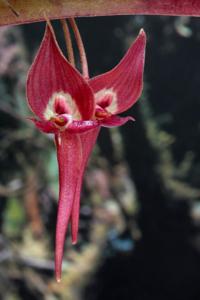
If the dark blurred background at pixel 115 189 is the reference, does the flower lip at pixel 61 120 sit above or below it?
above

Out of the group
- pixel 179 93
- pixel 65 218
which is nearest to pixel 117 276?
pixel 179 93

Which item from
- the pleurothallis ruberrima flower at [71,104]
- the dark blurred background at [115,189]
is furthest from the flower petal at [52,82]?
the dark blurred background at [115,189]

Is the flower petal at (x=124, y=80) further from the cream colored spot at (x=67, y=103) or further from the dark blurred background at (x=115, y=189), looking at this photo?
the dark blurred background at (x=115, y=189)

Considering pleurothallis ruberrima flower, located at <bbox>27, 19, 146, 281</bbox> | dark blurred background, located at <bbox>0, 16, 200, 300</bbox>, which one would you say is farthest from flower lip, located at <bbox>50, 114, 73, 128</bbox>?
dark blurred background, located at <bbox>0, 16, 200, 300</bbox>

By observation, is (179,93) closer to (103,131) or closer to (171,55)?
(171,55)

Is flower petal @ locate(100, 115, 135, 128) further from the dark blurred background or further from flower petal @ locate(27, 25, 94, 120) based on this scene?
the dark blurred background

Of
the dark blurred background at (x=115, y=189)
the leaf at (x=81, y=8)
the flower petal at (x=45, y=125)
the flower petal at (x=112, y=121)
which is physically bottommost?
the dark blurred background at (x=115, y=189)

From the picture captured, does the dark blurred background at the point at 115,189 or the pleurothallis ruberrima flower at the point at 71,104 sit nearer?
the pleurothallis ruberrima flower at the point at 71,104
